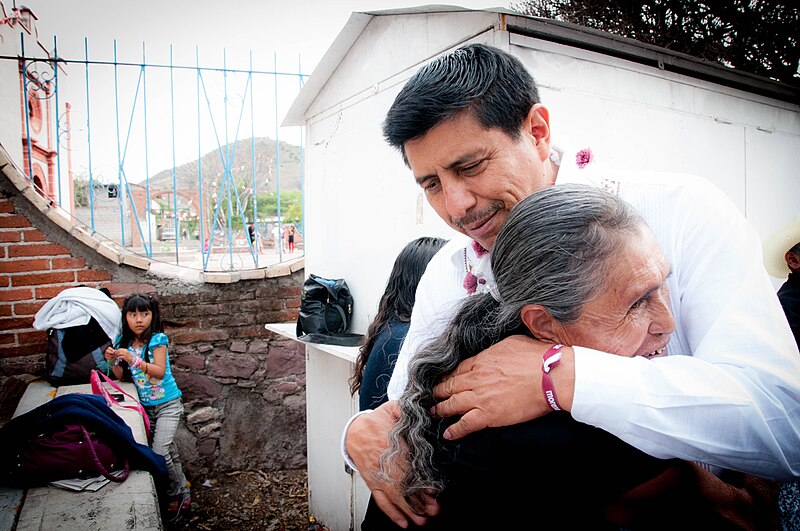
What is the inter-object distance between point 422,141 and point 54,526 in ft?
7.87

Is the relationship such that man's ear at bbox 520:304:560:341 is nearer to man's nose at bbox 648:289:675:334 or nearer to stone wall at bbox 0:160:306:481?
man's nose at bbox 648:289:675:334

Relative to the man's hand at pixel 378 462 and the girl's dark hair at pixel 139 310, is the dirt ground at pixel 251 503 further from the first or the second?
the man's hand at pixel 378 462

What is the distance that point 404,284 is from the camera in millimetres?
2410

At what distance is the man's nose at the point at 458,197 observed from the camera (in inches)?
53.1

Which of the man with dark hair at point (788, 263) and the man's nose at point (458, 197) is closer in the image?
the man's nose at point (458, 197)

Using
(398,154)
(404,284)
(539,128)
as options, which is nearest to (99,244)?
(398,154)

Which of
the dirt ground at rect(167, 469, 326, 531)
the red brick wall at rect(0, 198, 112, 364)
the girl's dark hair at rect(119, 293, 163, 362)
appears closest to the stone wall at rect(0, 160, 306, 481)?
the red brick wall at rect(0, 198, 112, 364)

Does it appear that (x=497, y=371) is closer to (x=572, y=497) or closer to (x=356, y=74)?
(x=572, y=497)

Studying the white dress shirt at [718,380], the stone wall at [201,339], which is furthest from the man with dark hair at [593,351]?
the stone wall at [201,339]

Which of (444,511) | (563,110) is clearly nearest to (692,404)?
(444,511)

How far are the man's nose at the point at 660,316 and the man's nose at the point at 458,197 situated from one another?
518mm

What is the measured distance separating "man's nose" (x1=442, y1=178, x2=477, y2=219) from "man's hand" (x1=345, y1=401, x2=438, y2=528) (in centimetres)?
53

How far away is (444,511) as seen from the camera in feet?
3.23

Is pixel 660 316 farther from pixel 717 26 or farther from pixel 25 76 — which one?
pixel 717 26
